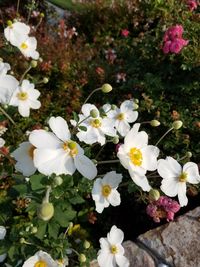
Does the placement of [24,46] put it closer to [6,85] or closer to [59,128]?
[6,85]

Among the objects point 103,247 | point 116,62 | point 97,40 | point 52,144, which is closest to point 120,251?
point 103,247

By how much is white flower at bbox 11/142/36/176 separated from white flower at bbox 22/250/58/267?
14.4 inches

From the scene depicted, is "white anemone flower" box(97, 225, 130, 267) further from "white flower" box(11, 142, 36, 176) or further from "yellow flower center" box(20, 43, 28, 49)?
"yellow flower center" box(20, 43, 28, 49)

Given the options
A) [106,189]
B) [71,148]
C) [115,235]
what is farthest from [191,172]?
[71,148]

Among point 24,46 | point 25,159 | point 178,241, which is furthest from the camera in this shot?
point 24,46

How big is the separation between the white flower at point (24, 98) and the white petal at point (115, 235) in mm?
756

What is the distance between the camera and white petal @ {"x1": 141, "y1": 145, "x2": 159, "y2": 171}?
1.66m

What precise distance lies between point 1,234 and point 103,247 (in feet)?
1.60

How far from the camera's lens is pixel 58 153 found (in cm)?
150

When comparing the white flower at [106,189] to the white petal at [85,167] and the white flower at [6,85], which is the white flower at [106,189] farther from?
the white flower at [6,85]

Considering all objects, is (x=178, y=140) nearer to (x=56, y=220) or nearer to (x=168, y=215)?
(x=168, y=215)

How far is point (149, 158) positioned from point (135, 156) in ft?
0.30

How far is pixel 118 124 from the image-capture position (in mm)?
2227

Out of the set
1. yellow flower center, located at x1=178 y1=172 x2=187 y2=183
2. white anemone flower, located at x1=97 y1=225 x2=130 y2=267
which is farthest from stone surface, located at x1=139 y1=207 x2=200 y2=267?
yellow flower center, located at x1=178 y1=172 x2=187 y2=183
